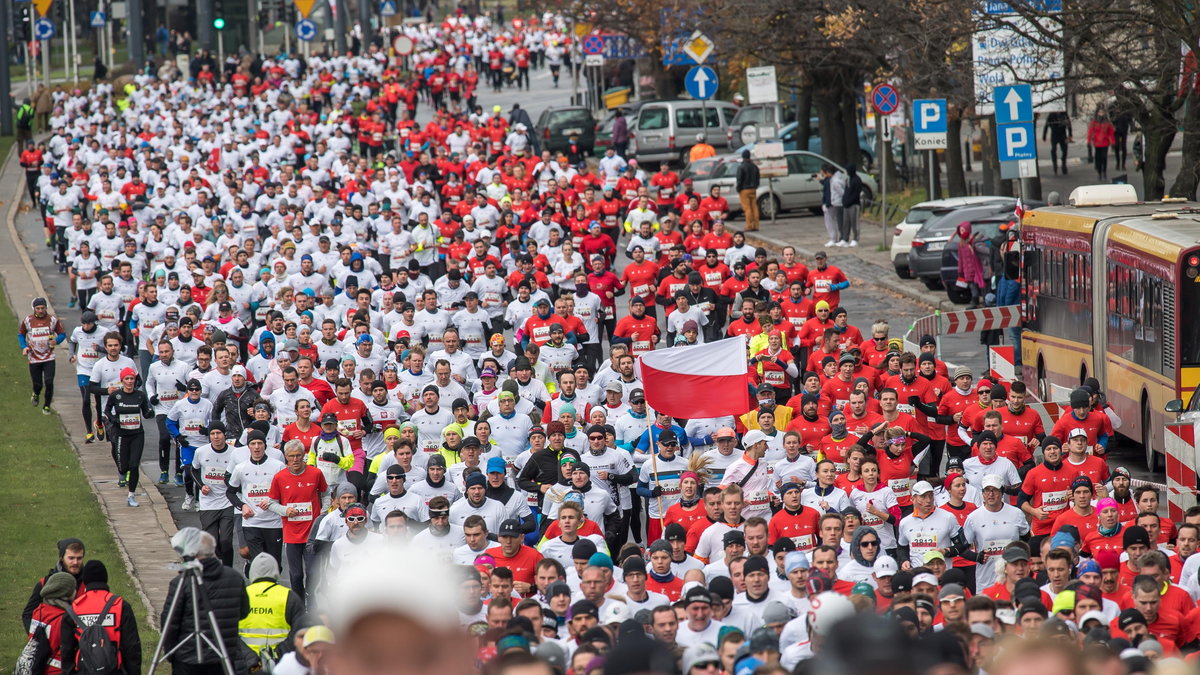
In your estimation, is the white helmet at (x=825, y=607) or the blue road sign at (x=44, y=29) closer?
the white helmet at (x=825, y=607)

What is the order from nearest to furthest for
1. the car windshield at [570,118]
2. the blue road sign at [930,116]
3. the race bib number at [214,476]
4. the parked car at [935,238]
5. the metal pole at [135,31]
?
the race bib number at [214,476] → the blue road sign at [930,116] → the parked car at [935,238] → the car windshield at [570,118] → the metal pole at [135,31]

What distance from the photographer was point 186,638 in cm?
1071

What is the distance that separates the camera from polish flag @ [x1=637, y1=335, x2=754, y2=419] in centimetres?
1506

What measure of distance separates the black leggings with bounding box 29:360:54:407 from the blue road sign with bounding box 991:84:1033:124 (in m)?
11.7

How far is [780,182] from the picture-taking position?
120 feet

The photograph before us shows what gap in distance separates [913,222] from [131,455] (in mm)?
14662

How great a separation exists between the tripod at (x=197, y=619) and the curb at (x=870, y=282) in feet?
55.8

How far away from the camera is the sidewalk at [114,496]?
15.7 meters

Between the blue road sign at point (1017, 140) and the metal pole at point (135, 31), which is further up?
the metal pole at point (135, 31)

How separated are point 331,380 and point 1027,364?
8.43m

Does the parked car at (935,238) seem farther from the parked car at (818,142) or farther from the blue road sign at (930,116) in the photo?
the parked car at (818,142)

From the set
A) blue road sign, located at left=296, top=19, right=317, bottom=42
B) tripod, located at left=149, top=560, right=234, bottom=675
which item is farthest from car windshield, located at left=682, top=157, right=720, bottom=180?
blue road sign, located at left=296, top=19, right=317, bottom=42

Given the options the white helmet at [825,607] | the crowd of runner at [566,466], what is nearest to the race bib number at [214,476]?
the crowd of runner at [566,466]

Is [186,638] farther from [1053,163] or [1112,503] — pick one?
[1053,163]
